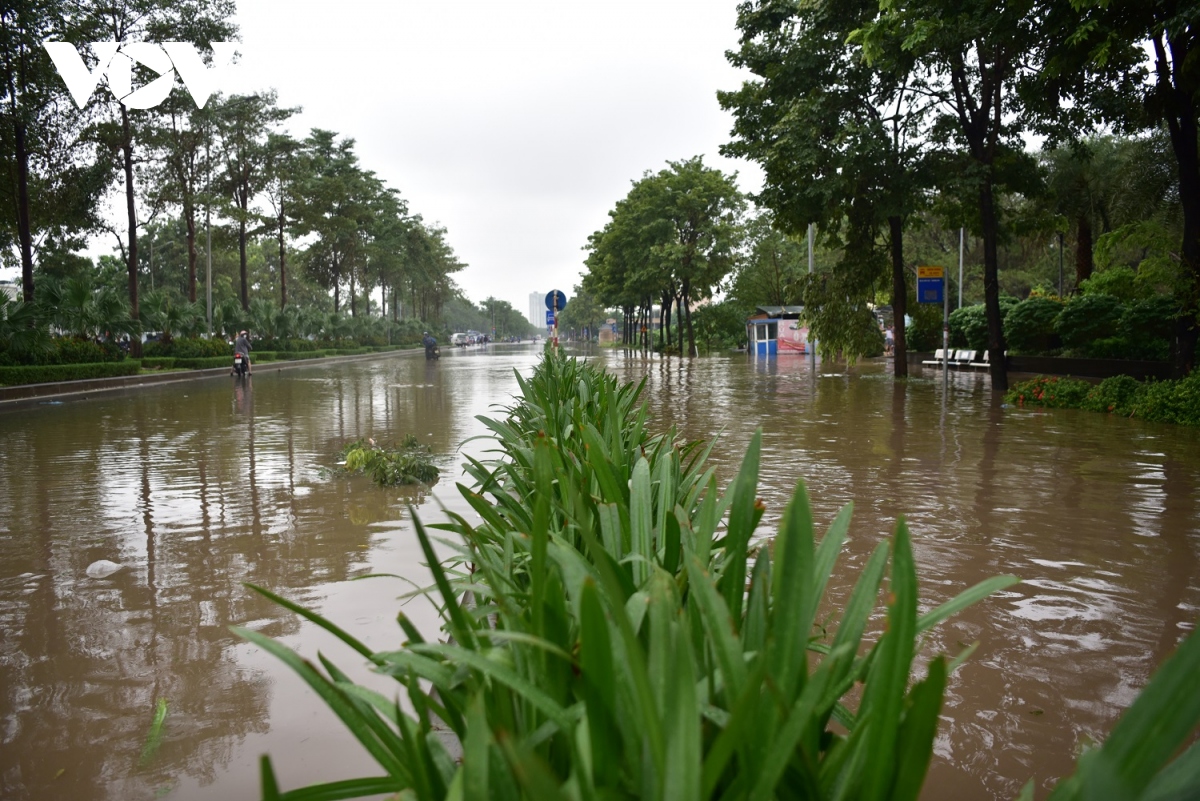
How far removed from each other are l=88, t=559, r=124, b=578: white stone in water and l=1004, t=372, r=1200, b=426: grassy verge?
12.9 m

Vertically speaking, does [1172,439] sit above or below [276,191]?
below

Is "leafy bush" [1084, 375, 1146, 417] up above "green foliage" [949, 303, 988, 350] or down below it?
below

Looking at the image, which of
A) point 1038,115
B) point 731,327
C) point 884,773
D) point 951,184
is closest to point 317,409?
point 951,184

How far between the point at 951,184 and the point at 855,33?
679 cm

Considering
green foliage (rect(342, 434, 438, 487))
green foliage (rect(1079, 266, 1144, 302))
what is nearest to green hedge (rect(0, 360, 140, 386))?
green foliage (rect(342, 434, 438, 487))

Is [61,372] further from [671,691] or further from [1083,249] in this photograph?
[1083,249]

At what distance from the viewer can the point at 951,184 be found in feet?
56.9

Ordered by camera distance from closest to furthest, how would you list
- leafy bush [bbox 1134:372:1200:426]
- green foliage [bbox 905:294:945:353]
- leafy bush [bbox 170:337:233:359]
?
leafy bush [bbox 1134:372:1200:426]
green foliage [bbox 905:294:945:353]
leafy bush [bbox 170:337:233:359]

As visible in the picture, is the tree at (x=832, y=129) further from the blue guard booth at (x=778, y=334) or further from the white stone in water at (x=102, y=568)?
the blue guard booth at (x=778, y=334)

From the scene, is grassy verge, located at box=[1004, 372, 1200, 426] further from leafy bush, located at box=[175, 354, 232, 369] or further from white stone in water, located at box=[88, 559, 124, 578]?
leafy bush, located at box=[175, 354, 232, 369]

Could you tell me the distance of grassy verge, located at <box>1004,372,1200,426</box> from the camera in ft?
41.2

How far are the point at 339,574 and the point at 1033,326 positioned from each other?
23447 millimetres

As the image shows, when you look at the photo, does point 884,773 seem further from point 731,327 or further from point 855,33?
point 731,327

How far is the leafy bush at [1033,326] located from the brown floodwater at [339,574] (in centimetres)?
1218
